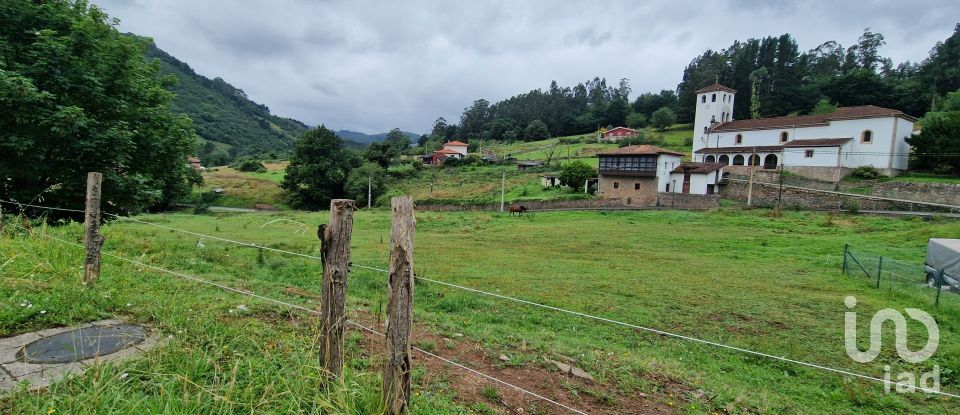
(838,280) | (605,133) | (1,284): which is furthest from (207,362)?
(605,133)

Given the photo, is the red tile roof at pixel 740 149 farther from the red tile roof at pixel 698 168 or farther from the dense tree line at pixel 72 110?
the dense tree line at pixel 72 110

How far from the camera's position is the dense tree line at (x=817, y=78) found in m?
61.1

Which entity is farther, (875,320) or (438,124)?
(438,124)

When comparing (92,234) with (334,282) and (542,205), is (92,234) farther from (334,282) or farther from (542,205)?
(542,205)

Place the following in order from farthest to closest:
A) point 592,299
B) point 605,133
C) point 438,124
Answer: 1. point 438,124
2. point 605,133
3. point 592,299

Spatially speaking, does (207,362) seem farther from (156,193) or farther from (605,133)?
(605,133)

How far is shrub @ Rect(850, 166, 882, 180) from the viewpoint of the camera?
3866cm

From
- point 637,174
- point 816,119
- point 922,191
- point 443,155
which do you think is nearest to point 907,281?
point 922,191

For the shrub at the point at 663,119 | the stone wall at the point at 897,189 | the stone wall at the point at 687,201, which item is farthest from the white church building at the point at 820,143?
the shrub at the point at 663,119

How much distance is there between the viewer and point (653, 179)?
42.8 m

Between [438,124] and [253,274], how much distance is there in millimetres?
126603

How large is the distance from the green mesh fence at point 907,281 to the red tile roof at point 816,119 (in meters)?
39.5

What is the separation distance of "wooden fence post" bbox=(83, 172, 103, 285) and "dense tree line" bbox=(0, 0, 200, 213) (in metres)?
3.37

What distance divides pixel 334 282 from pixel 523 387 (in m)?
2.53
